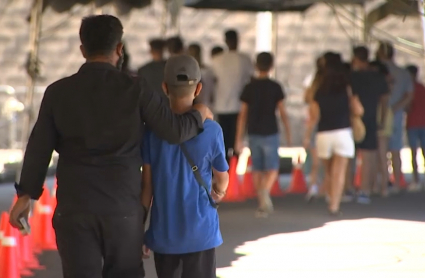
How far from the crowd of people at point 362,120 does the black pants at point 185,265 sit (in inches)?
229

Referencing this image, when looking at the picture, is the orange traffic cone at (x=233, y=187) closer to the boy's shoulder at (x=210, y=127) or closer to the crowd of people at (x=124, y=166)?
the crowd of people at (x=124, y=166)

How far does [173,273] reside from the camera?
4191 mm

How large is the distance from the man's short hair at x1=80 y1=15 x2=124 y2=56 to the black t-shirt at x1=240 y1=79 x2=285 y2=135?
6.14 m

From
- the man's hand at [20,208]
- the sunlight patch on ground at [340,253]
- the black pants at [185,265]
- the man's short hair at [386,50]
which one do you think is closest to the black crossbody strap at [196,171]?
the black pants at [185,265]

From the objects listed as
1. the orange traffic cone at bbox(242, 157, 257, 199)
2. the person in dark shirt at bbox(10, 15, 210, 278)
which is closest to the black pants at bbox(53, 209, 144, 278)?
the person in dark shirt at bbox(10, 15, 210, 278)

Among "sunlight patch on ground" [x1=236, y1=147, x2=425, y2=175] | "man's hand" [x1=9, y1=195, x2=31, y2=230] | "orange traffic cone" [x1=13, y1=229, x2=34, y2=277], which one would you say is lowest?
"sunlight patch on ground" [x1=236, y1=147, x2=425, y2=175]

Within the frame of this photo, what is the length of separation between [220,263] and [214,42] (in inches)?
583

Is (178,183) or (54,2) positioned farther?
(54,2)

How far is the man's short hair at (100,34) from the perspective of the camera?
13.0 feet

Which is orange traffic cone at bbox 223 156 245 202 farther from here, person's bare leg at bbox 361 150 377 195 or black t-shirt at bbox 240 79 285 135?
black t-shirt at bbox 240 79 285 135

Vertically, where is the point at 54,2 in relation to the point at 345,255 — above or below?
above

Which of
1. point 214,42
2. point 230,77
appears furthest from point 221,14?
point 230,77

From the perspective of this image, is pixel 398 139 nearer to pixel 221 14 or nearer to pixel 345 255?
pixel 345 255

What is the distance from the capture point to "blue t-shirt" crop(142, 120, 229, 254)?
163 inches
